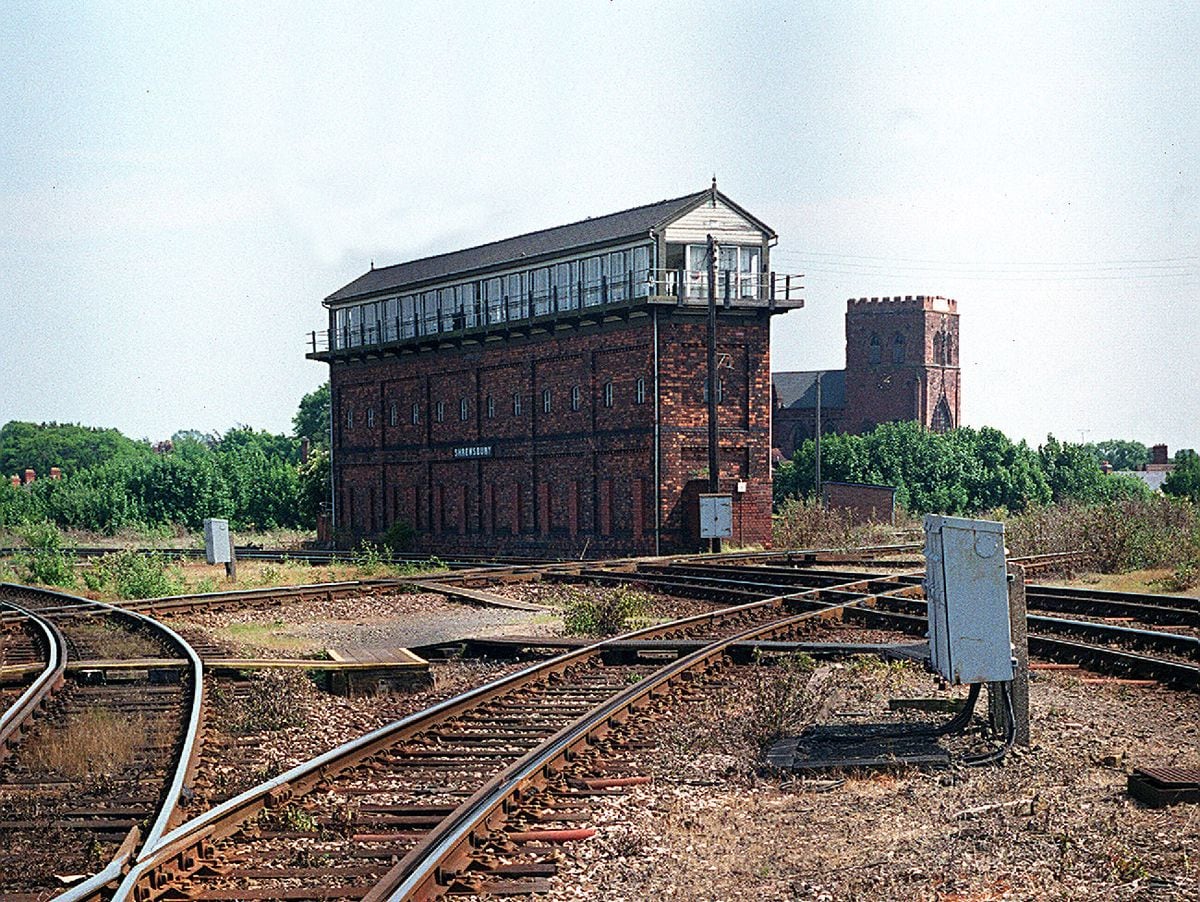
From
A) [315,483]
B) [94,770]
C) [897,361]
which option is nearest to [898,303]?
[897,361]

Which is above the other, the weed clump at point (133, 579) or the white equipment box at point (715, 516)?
the white equipment box at point (715, 516)

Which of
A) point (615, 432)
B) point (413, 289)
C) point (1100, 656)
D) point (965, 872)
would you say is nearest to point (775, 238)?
point (615, 432)

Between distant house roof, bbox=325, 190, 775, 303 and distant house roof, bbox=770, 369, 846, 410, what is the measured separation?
144ft

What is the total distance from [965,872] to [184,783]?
4382 millimetres

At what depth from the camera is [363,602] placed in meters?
22.5

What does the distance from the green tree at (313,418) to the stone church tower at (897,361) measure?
4487 centimetres

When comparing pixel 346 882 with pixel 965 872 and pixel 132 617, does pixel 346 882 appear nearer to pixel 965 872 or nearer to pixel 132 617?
pixel 965 872

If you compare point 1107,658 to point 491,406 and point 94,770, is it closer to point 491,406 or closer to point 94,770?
point 94,770

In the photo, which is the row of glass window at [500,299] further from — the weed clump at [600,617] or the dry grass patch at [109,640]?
the dry grass patch at [109,640]

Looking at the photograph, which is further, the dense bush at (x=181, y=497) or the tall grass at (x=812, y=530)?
the dense bush at (x=181, y=497)

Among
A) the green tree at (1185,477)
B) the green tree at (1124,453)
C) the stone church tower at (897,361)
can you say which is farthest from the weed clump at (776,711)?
the green tree at (1124,453)

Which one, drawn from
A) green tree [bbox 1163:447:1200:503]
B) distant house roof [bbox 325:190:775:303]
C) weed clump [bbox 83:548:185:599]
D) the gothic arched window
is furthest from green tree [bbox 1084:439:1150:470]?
weed clump [bbox 83:548:185:599]

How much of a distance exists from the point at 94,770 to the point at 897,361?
8737cm

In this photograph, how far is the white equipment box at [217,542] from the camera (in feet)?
93.8
